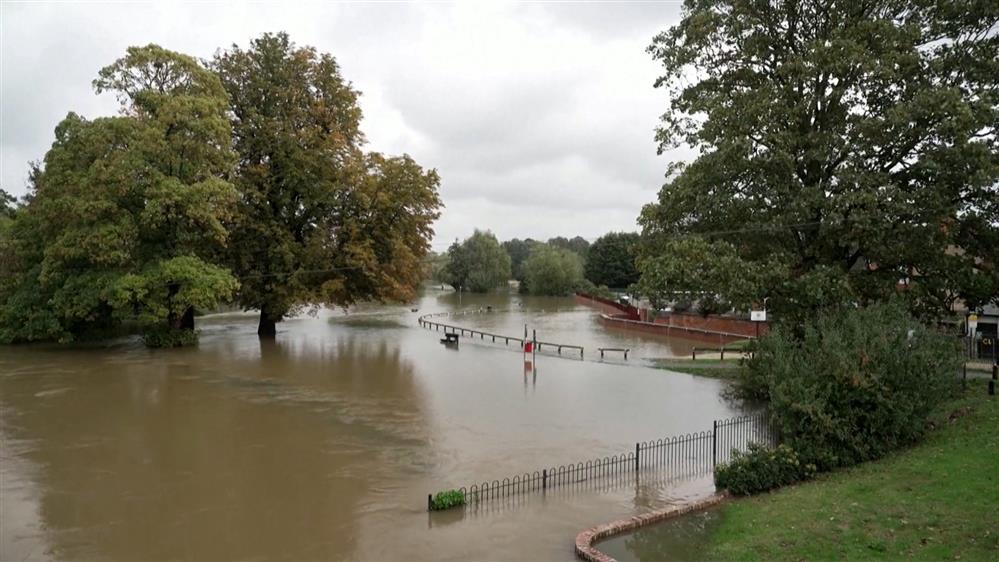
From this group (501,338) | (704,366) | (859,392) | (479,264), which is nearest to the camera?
(859,392)

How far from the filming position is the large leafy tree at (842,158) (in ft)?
54.1

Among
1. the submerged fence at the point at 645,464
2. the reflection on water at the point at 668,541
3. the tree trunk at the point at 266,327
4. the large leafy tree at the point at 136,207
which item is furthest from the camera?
the tree trunk at the point at 266,327

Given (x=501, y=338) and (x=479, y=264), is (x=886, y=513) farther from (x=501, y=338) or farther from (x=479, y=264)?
(x=479, y=264)

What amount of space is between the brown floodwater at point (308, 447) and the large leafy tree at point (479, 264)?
232 ft

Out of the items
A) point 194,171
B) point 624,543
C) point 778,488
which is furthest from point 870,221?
point 194,171

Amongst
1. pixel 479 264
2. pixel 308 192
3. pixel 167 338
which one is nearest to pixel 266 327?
pixel 167 338

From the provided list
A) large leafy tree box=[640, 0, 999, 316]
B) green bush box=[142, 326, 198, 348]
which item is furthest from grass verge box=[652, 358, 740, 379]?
green bush box=[142, 326, 198, 348]

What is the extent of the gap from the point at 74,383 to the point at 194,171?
37.6 feet

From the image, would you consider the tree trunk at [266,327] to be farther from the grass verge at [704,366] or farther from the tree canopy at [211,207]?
the grass verge at [704,366]

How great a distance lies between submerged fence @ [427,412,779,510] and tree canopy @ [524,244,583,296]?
77123mm

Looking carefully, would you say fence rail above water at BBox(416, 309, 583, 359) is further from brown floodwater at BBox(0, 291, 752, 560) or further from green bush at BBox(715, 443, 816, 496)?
green bush at BBox(715, 443, 816, 496)

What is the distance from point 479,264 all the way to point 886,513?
92.9 m

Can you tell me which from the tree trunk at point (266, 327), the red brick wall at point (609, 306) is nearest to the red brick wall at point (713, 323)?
the red brick wall at point (609, 306)

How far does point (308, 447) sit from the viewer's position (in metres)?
15.1
